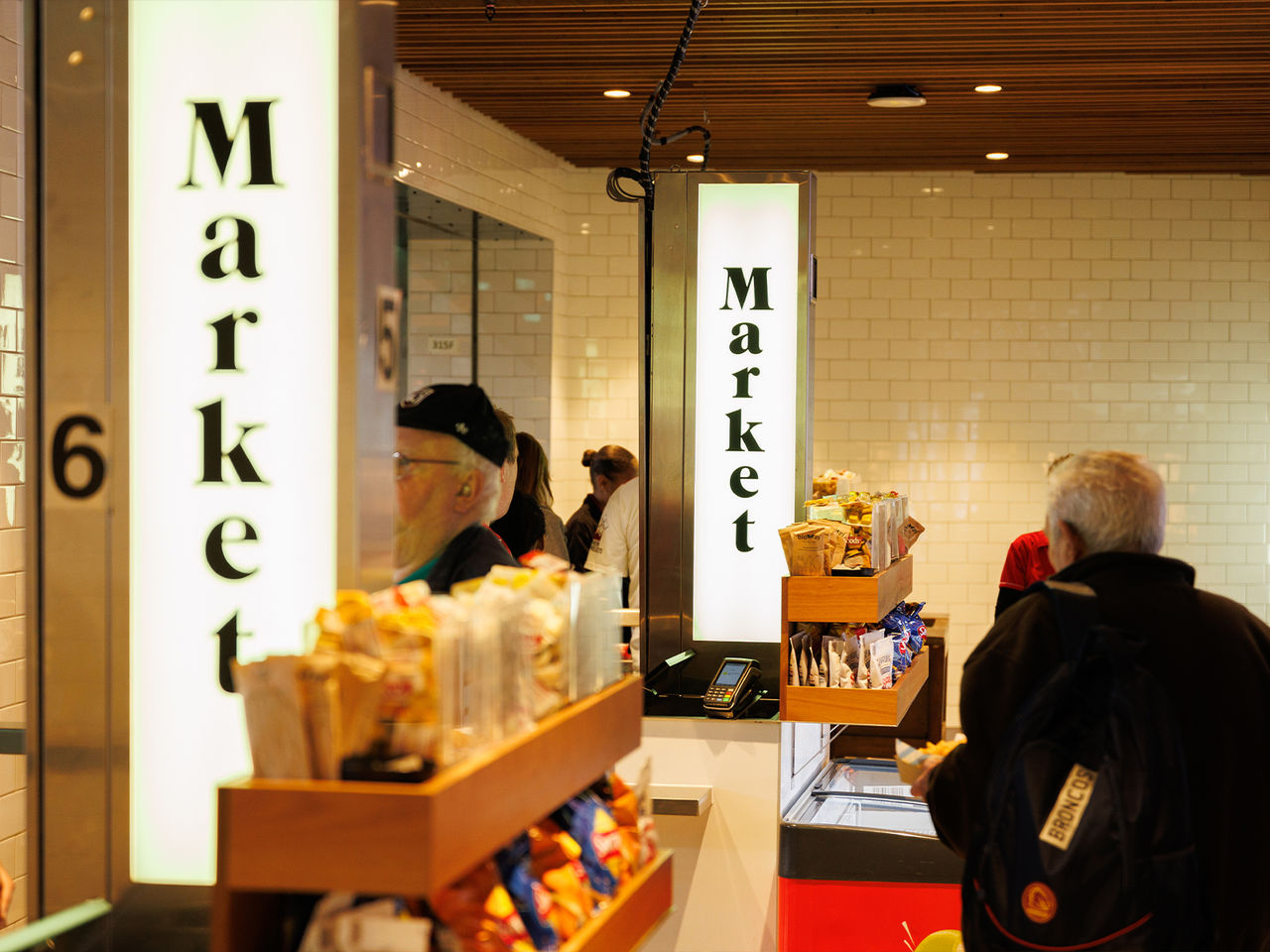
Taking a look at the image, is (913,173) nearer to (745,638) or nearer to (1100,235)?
(1100,235)

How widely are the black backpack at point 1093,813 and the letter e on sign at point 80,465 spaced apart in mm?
1496

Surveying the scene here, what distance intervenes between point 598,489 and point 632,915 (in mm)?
4441

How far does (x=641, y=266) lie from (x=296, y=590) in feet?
8.81

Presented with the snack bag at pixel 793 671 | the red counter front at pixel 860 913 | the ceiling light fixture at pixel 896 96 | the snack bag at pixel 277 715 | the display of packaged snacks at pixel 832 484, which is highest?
the ceiling light fixture at pixel 896 96

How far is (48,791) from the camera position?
1.84 metres

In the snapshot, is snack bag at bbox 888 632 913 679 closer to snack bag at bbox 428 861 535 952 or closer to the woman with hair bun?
the woman with hair bun

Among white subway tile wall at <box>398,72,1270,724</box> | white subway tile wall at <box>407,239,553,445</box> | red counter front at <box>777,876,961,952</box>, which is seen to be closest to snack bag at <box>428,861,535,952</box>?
red counter front at <box>777,876,961,952</box>

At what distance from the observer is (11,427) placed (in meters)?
3.53

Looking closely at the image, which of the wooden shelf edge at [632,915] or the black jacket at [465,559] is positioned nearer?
the wooden shelf edge at [632,915]

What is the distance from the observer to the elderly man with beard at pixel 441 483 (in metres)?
2.48

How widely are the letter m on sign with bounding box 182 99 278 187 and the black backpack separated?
1.46 metres

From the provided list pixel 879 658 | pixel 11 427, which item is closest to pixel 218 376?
pixel 11 427

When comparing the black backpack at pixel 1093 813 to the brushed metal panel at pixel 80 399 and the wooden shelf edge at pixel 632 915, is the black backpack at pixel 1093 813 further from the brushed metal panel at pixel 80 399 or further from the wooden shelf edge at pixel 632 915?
the brushed metal panel at pixel 80 399

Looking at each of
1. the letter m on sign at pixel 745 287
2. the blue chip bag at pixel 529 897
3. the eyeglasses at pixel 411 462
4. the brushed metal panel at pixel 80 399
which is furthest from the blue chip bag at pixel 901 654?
the brushed metal panel at pixel 80 399
